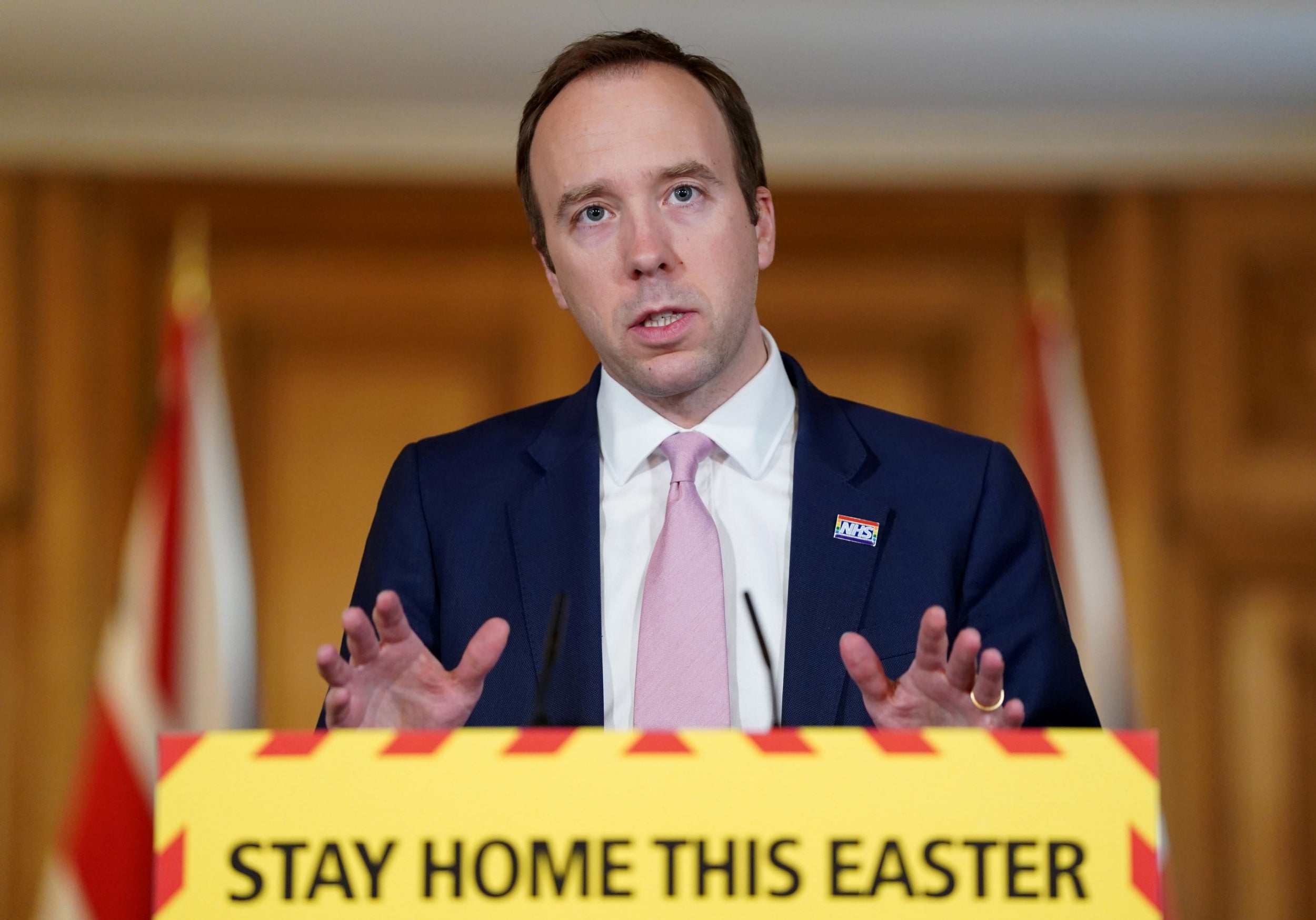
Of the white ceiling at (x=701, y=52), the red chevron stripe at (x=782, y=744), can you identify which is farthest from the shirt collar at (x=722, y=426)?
the white ceiling at (x=701, y=52)

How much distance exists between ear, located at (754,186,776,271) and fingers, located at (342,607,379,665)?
2.82 feet

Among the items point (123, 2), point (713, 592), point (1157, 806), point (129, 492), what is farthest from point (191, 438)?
point (1157, 806)

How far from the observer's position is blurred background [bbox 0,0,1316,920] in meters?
2.94

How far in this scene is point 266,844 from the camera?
780 millimetres

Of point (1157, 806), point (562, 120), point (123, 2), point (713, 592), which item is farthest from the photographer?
point (123, 2)

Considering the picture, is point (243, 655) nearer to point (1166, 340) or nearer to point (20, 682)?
point (20, 682)

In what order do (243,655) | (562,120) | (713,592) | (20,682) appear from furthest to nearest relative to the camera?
(20,682)
(243,655)
(562,120)
(713,592)

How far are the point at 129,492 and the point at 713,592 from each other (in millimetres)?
2128

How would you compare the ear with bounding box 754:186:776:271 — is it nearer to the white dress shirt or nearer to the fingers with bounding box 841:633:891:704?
the white dress shirt

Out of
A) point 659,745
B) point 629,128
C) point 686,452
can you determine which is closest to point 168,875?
point 659,745

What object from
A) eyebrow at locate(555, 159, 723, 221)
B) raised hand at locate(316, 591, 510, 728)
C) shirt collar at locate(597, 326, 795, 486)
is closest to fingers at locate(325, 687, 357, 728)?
raised hand at locate(316, 591, 510, 728)

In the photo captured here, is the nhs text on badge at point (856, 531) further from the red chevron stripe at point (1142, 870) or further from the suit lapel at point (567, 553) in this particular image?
the red chevron stripe at point (1142, 870)

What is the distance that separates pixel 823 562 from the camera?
1.37 metres

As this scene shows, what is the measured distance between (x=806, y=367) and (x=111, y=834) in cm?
185
